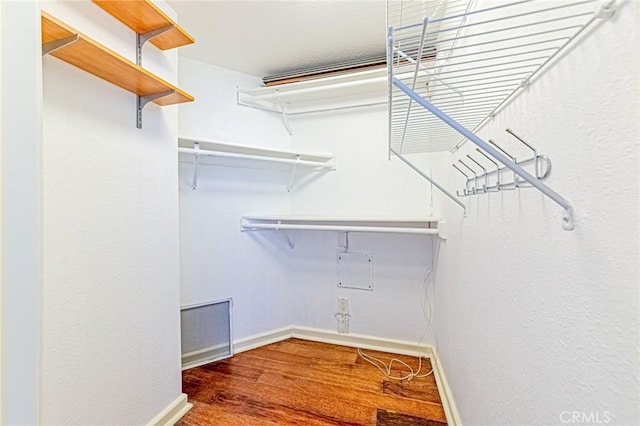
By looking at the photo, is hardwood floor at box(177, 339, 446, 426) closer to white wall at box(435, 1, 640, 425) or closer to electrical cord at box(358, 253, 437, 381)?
electrical cord at box(358, 253, 437, 381)

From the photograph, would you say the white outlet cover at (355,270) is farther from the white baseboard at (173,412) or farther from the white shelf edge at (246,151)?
the white baseboard at (173,412)

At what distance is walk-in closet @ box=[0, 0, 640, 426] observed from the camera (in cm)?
49

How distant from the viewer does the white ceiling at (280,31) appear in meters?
1.54

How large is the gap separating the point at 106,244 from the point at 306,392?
A: 1.33 metres

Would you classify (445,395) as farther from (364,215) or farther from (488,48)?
(488,48)

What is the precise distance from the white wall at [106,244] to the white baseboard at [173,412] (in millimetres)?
24

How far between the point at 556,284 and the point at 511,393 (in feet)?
1.30

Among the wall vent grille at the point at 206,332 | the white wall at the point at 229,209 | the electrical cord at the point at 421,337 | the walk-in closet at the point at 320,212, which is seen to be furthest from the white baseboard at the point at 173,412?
the electrical cord at the point at 421,337

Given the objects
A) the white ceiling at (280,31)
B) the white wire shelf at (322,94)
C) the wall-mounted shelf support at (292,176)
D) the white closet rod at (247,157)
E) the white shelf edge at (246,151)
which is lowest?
the wall-mounted shelf support at (292,176)

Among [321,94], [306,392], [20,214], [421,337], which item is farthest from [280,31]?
[421,337]

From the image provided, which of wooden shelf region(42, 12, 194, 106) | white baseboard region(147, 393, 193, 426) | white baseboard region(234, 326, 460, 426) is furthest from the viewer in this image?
white baseboard region(234, 326, 460, 426)

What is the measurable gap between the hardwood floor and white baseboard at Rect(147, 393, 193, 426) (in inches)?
1.2

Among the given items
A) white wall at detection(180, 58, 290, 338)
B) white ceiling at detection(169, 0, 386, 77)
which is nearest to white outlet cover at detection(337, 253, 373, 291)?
white wall at detection(180, 58, 290, 338)

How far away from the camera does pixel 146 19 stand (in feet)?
3.98
